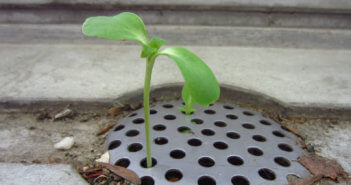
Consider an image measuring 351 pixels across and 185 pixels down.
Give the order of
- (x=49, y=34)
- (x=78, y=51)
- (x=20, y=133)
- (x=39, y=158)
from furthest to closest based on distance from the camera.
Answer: (x=49, y=34), (x=78, y=51), (x=20, y=133), (x=39, y=158)

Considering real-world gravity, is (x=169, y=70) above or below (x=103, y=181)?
above

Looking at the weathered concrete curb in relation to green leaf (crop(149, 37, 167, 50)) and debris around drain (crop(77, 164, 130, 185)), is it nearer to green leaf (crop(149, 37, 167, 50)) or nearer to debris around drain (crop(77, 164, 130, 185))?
debris around drain (crop(77, 164, 130, 185))

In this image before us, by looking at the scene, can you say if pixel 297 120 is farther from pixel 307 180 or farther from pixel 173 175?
pixel 173 175

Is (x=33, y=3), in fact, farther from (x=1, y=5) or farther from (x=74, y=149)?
(x=74, y=149)

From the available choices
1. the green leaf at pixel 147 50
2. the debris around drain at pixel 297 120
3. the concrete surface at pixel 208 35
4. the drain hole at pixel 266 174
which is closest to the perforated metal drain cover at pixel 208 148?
the drain hole at pixel 266 174

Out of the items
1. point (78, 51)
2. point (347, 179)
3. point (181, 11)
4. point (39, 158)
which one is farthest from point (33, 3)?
point (347, 179)

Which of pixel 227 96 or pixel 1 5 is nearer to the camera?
pixel 227 96

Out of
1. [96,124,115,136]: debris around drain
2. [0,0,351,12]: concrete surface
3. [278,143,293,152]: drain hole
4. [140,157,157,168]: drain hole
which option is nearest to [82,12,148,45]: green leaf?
[140,157,157,168]: drain hole
